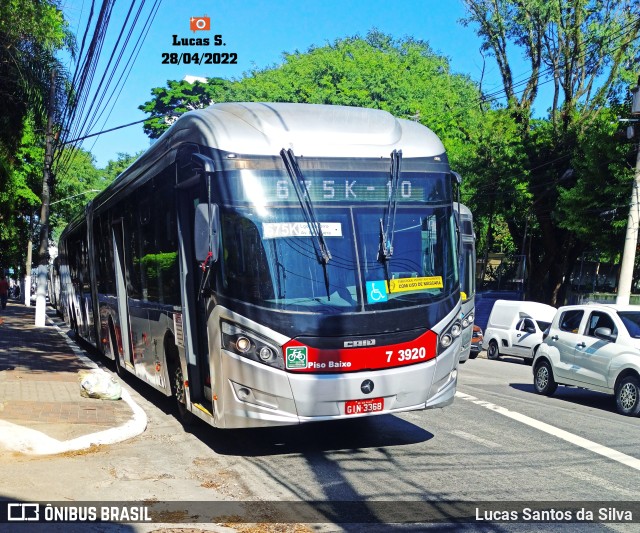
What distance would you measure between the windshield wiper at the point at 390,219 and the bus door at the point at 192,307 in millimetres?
2064

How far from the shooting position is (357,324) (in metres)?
7.99

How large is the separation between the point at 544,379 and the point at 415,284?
733 cm

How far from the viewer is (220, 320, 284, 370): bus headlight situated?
25.5ft

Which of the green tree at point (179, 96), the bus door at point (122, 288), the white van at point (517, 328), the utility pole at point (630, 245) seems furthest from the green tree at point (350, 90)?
the bus door at point (122, 288)

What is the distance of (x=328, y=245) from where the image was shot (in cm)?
805

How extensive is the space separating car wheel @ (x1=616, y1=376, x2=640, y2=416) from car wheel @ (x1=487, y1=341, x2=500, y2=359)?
1410 cm

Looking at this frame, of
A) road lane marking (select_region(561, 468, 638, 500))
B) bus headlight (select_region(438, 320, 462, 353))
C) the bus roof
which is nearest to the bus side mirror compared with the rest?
the bus roof

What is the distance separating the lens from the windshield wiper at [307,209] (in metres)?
7.98

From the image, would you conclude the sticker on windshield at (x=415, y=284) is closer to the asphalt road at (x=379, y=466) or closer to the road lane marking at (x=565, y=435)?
the asphalt road at (x=379, y=466)

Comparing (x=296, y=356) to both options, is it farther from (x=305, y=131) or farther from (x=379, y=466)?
(x=305, y=131)

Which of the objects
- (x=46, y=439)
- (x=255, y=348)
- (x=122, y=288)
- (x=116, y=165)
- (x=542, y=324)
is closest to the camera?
(x=255, y=348)

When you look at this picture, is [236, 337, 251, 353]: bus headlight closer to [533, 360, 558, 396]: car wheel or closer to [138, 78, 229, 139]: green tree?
[533, 360, 558, 396]: car wheel

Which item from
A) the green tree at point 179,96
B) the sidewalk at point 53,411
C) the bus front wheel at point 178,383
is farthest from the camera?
the green tree at point 179,96

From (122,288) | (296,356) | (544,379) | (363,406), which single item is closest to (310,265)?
(296,356)
